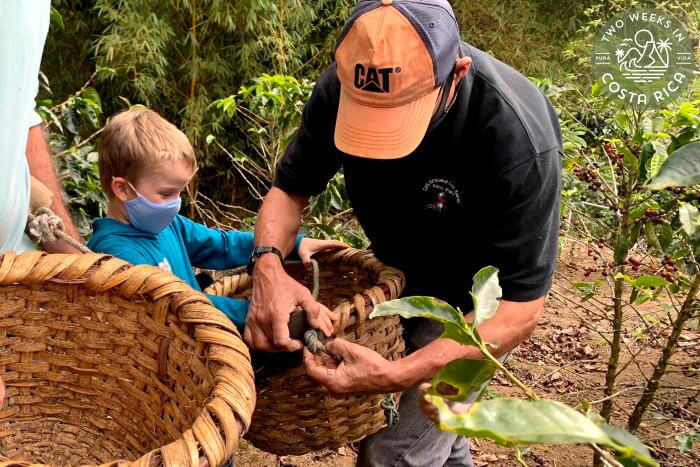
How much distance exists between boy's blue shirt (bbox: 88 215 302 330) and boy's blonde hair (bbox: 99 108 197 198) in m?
0.12

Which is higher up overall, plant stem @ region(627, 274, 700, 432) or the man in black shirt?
the man in black shirt

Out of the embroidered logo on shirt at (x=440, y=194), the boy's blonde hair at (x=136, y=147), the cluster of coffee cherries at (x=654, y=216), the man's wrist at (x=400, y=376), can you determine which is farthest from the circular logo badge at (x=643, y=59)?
the boy's blonde hair at (x=136, y=147)

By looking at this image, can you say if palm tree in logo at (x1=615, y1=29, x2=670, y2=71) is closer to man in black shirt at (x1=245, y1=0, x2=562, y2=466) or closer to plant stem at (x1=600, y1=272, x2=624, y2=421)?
plant stem at (x1=600, y1=272, x2=624, y2=421)

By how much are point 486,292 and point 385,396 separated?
2.74 ft

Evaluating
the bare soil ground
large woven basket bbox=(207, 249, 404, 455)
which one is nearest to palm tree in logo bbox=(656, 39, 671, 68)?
the bare soil ground

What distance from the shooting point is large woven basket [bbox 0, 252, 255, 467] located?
3.58ft

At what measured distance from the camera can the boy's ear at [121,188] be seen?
5.38 ft

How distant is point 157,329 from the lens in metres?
1.22

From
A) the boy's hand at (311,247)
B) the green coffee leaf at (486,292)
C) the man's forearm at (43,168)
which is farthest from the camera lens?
the boy's hand at (311,247)

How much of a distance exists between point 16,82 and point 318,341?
695mm

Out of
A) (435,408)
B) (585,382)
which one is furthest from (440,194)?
(585,382)

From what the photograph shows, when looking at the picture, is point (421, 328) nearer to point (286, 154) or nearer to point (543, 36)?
point (286, 154)

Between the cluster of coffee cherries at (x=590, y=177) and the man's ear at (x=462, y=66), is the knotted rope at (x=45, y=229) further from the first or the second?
the cluster of coffee cherries at (x=590, y=177)

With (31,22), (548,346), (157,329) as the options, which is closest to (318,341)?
(157,329)
